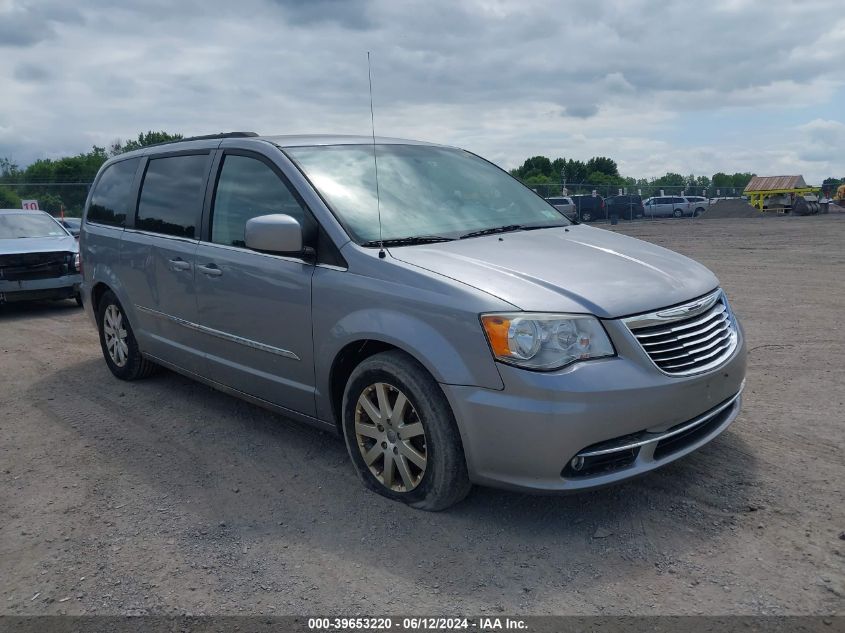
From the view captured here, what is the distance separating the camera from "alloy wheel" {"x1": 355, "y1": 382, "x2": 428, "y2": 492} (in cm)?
362

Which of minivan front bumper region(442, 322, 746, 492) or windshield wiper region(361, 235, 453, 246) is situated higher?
windshield wiper region(361, 235, 453, 246)

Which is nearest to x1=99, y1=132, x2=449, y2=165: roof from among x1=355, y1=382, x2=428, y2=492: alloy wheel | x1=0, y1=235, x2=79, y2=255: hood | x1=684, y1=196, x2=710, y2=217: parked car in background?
x1=355, y1=382, x2=428, y2=492: alloy wheel

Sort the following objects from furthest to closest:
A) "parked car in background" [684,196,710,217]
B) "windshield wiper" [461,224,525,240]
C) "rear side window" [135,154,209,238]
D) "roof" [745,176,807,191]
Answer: "parked car in background" [684,196,710,217] < "roof" [745,176,807,191] < "rear side window" [135,154,209,238] < "windshield wiper" [461,224,525,240]

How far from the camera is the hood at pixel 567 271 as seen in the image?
3.38 meters

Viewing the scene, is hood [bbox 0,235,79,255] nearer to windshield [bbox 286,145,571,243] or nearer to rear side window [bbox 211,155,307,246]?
rear side window [bbox 211,155,307,246]

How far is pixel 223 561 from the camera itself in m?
3.32

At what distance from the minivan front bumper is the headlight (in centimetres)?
5

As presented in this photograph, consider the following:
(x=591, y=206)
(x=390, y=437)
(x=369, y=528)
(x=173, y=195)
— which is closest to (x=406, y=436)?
(x=390, y=437)

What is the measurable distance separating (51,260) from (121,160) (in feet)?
16.8

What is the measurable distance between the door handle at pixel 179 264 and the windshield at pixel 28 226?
24.1 feet

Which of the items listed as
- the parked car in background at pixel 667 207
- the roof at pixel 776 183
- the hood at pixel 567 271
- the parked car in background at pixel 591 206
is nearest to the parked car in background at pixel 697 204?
the parked car in background at pixel 667 207

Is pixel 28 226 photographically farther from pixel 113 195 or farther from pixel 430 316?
pixel 430 316

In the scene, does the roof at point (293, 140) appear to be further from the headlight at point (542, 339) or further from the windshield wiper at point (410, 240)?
the headlight at point (542, 339)

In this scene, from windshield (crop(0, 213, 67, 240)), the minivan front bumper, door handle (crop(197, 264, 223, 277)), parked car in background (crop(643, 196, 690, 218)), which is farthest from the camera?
parked car in background (crop(643, 196, 690, 218))
